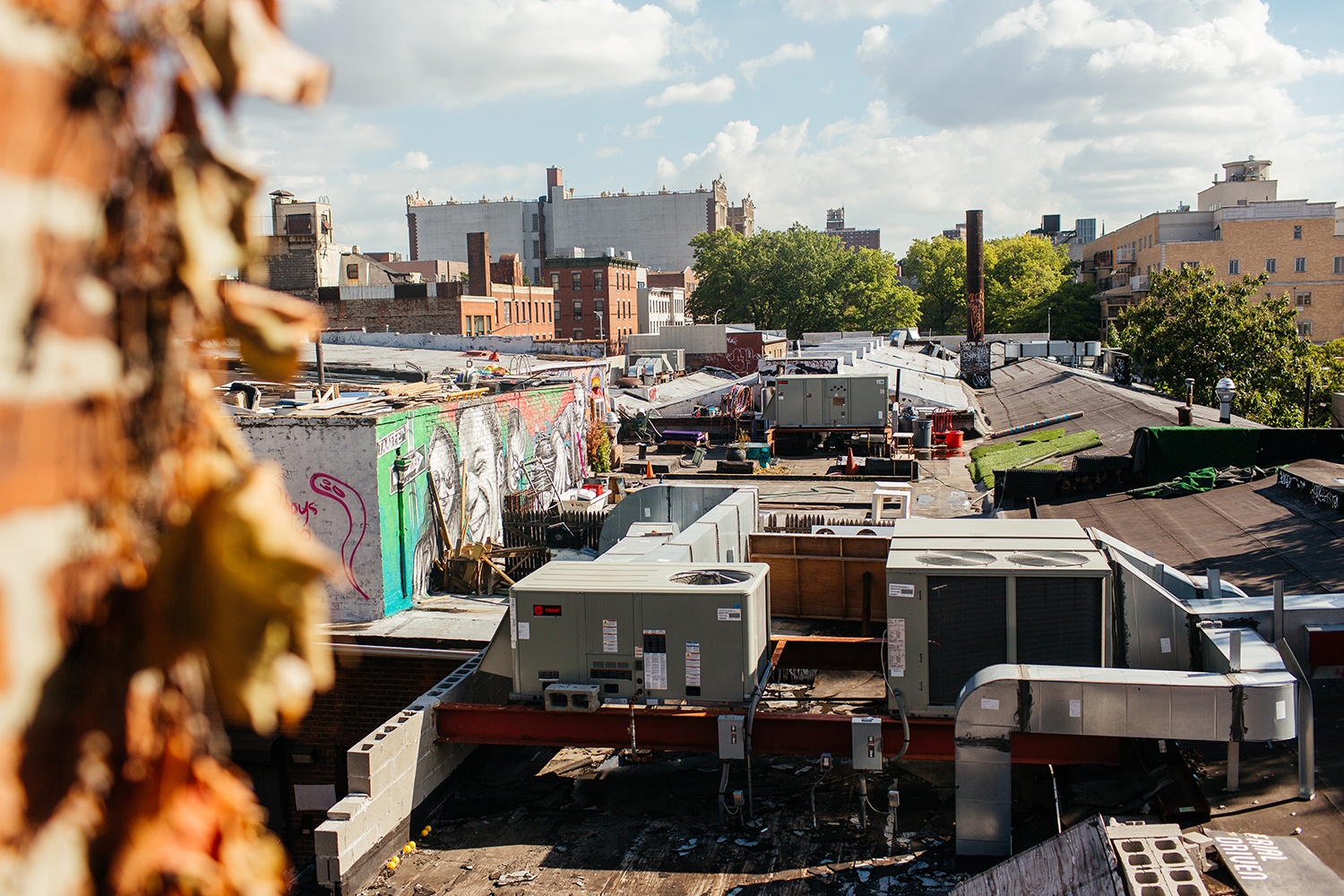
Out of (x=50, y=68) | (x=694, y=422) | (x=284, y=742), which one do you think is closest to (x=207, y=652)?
(x=50, y=68)

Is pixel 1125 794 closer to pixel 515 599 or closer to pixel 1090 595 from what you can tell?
pixel 1090 595

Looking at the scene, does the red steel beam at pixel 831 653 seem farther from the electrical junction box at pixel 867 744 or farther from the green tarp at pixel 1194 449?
the green tarp at pixel 1194 449

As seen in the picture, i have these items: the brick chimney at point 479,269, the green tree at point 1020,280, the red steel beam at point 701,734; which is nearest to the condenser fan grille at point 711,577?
the red steel beam at point 701,734

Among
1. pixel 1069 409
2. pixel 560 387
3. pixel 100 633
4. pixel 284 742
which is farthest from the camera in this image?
pixel 1069 409

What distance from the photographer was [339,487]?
1723 cm

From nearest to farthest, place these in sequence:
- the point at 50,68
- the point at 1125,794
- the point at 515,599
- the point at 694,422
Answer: the point at 50,68 → the point at 1125,794 → the point at 515,599 → the point at 694,422

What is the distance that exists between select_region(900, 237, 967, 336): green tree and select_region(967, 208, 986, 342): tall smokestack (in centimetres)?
3596

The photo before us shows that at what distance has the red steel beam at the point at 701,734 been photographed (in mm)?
9250

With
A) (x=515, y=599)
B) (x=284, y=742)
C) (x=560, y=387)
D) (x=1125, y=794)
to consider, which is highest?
(x=560, y=387)

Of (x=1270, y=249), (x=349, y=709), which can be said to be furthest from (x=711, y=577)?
(x=1270, y=249)

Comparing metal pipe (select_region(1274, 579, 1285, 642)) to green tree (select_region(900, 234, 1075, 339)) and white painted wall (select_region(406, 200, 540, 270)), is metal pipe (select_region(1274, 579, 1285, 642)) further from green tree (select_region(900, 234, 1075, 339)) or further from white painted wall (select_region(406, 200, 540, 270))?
white painted wall (select_region(406, 200, 540, 270))

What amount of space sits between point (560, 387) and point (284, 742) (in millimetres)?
13530

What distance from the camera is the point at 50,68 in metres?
1.04

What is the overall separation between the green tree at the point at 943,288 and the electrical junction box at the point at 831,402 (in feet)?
226
